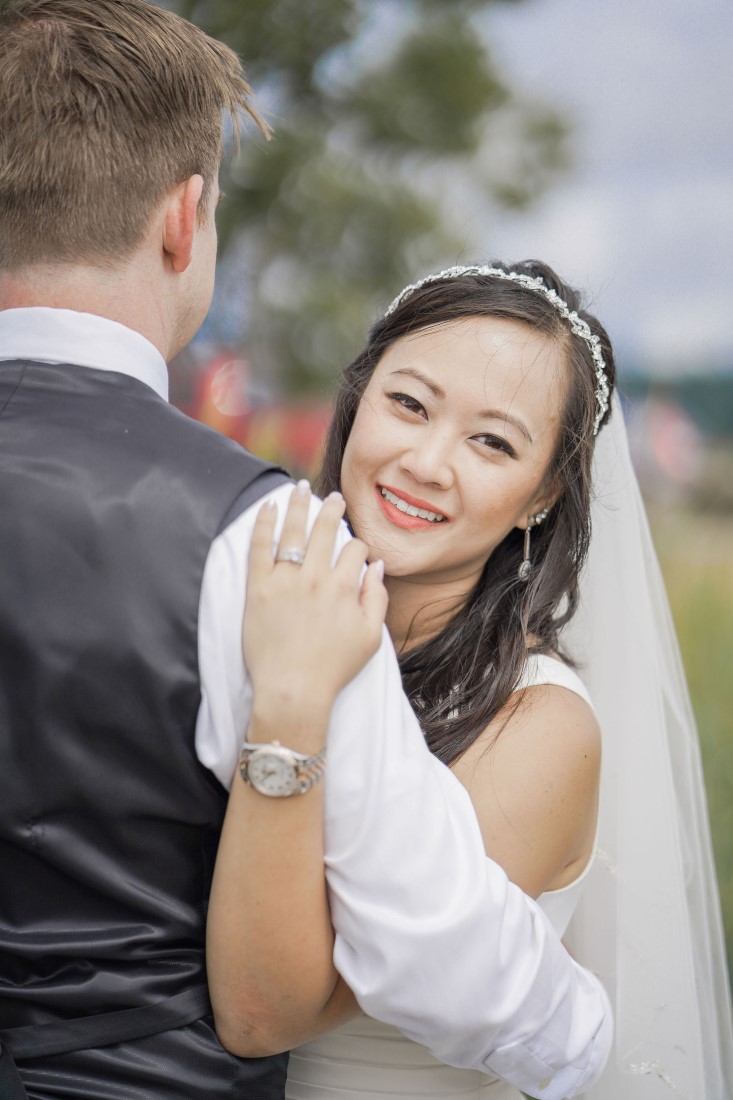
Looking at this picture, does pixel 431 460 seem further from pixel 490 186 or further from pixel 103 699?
pixel 490 186

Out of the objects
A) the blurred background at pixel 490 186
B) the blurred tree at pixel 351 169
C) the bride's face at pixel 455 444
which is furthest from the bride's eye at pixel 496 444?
the blurred tree at pixel 351 169

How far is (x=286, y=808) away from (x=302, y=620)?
238mm

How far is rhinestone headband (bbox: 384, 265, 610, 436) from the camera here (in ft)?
8.24

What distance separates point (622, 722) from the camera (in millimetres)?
2660

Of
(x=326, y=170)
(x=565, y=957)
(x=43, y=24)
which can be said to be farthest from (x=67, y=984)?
(x=326, y=170)

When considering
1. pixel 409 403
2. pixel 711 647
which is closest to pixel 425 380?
Answer: pixel 409 403

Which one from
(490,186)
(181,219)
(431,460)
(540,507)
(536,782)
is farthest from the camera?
(490,186)

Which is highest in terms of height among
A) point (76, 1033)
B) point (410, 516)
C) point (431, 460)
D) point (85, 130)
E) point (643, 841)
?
point (85, 130)

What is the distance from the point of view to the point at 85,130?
5.21 feet

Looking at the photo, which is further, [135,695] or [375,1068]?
[375,1068]

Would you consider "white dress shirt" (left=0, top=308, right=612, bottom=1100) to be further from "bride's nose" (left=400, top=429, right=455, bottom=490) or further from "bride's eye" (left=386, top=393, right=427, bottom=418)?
"bride's eye" (left=386, top=393, right=427, bottom=418)

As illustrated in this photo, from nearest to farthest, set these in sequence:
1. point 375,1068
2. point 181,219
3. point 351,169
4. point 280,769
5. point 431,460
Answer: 1. point 280,769
2. point 181,219
3. point 375,1068
4. point 431,460
5. point 351,169

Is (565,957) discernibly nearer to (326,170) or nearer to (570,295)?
(570,295)

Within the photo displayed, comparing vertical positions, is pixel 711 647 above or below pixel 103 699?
above
